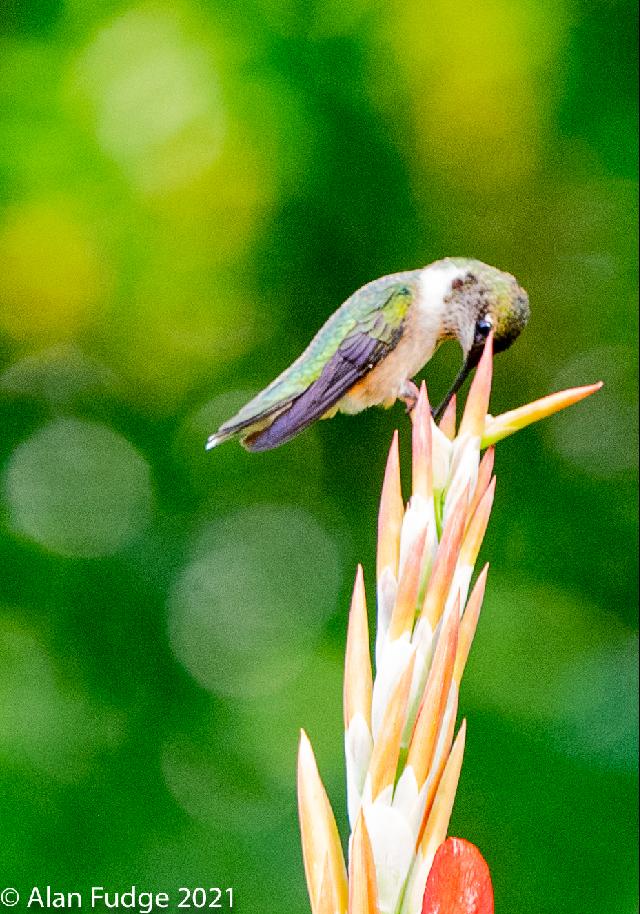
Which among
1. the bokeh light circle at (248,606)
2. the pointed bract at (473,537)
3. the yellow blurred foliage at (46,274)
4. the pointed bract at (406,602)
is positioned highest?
the yellow blurred foliage at (46,274)

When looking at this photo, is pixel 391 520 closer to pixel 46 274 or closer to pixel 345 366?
pixel 345 366

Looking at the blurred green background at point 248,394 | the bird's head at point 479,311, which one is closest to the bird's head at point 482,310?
the bird's head at point 479,311

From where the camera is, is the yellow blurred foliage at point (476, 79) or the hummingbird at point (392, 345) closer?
the hummingbird at point (392, 345)

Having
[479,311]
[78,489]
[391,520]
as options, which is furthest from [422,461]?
[78,489]

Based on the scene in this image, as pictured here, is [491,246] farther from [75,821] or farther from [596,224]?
[75,821]

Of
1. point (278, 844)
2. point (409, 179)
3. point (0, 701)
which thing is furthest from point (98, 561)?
point (409, 179)

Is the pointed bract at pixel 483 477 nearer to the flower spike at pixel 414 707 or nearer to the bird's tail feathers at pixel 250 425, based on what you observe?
the flower spike at pixel 414 707
